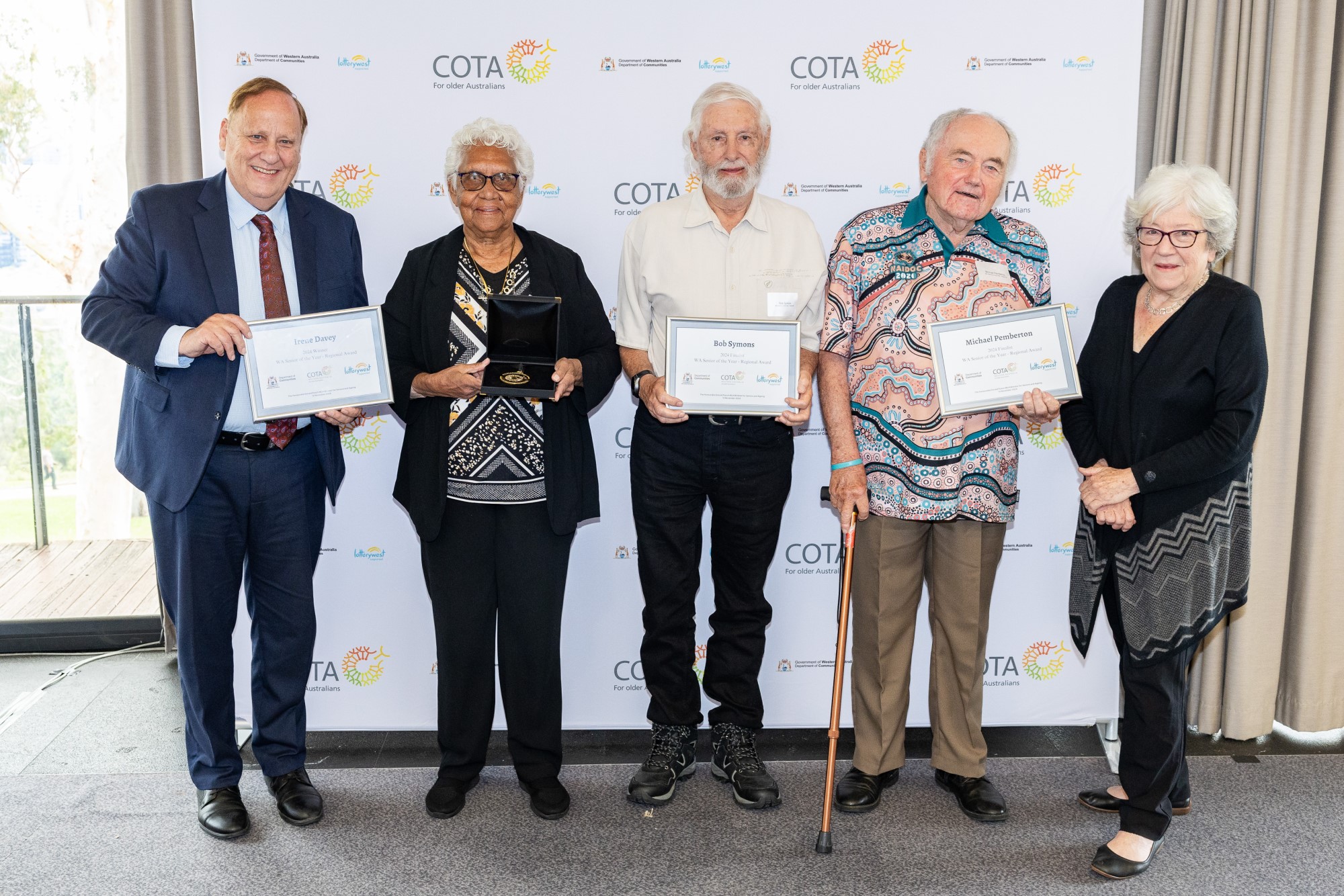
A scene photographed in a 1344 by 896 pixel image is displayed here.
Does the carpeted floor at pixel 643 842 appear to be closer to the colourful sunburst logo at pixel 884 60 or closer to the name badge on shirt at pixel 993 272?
the name badge on shirt at pixel 993 272

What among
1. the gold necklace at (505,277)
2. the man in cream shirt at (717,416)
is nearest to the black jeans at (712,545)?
the man in cream shirt at (717,416)

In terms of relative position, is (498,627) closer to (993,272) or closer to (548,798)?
(548,798)

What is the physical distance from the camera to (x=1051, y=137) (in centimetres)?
320

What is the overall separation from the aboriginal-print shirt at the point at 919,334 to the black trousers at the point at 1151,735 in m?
0.49

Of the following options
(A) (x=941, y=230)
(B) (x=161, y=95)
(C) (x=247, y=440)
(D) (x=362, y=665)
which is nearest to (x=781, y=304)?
(A) (x=941, y=230)

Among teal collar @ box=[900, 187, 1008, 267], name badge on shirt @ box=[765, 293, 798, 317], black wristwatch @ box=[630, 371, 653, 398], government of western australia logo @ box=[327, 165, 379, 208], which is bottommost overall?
black wristwatch @ box=[630, 371, 653, 398]

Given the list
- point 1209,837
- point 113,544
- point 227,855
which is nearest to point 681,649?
point 227,855

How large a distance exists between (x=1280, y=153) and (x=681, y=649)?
100 inches

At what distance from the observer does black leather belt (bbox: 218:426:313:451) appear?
2.63 m

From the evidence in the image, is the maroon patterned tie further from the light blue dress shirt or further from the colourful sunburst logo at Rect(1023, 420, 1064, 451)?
the colourful sunburst logo at Rect(1023, 420, 1064, 451)

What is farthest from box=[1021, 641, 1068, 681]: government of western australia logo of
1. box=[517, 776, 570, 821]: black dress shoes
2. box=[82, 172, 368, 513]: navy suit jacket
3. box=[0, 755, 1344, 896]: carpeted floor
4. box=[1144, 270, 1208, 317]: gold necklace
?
box=[82, 172, 368, 513]: navy suit jacket

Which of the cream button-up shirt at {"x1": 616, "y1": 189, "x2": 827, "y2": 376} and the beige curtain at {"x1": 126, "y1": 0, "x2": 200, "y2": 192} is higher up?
the beige curtain at {"x1": 126, "y1": 0, "x2": 200, "y2": 192}

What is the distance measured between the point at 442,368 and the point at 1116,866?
2269 millimetres

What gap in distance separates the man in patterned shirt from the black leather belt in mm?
1600
